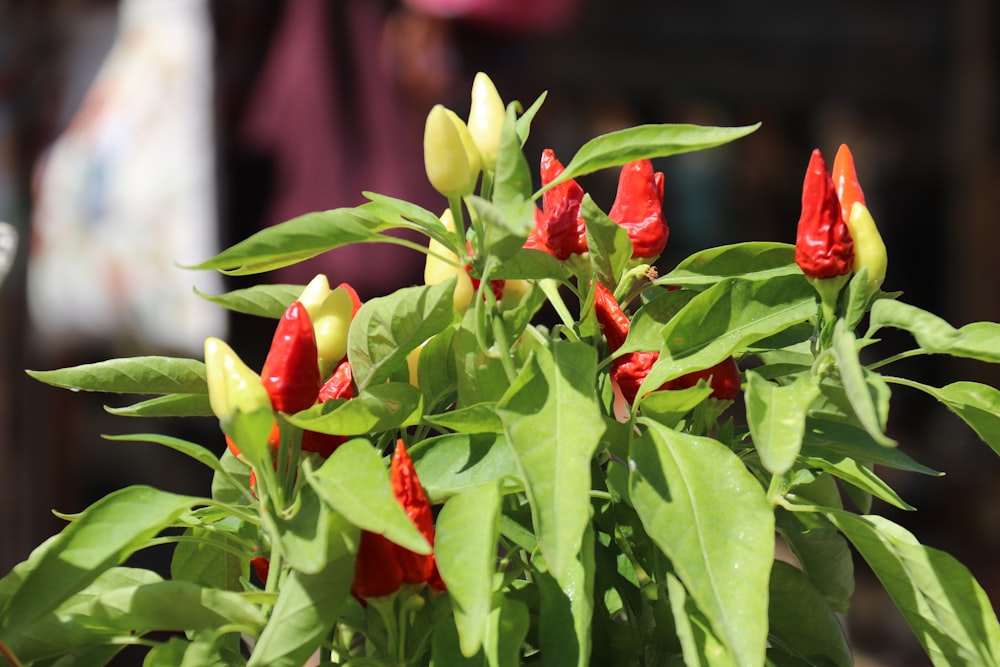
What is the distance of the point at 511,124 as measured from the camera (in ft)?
1.70

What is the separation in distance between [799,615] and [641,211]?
0.22 m

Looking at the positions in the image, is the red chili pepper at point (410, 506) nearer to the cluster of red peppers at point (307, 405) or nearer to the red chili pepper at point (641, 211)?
the cluster of red peppers at point (307, 405)

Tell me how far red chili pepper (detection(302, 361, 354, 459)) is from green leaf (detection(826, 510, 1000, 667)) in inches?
9.3

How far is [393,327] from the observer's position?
561 millimetres

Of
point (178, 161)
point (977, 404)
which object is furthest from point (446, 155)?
point (178, 161)

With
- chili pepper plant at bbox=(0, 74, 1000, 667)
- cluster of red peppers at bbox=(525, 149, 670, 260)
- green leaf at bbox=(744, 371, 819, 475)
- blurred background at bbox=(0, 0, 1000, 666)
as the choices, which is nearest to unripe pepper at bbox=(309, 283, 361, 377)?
chili pepper plant at bbox=(0, 74, 1000, 667)

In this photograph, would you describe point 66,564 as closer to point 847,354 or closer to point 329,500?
point 329,500

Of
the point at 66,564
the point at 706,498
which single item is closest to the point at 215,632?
the point at 66,564

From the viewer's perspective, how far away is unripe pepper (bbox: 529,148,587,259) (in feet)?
2.03

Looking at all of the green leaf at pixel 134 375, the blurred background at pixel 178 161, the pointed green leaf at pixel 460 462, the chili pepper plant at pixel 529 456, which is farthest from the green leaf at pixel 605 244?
the blurred background at pixel 178 161

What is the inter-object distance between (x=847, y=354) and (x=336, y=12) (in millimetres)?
1930

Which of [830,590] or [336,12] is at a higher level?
[336,12]

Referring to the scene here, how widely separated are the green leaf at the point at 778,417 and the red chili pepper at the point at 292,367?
0.65ft

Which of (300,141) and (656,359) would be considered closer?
(656,359)
